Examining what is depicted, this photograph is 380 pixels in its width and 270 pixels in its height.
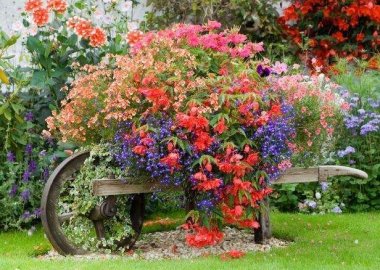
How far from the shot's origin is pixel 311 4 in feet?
34.4

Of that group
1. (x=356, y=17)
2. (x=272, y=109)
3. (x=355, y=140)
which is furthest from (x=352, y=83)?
(x=272, y=109)

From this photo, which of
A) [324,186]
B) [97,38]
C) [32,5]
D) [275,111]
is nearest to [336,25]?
[324,186]

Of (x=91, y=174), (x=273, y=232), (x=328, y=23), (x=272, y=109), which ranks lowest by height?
(x=273, y=232)

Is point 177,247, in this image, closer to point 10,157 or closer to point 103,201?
point 103,201

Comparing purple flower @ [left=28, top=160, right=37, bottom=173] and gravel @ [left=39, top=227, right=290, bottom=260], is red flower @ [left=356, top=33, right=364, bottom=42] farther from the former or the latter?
purple flower @ [left=28, top=160, right=37, bottom=173]

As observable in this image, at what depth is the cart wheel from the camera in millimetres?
5973

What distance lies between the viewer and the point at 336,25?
1049cm

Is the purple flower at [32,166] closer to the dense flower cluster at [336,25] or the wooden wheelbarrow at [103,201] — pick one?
the wooden wheelbarrow at [103,201]

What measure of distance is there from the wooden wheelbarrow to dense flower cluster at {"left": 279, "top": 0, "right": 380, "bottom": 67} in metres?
4.24

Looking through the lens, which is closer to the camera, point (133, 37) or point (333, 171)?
point (333, 171)

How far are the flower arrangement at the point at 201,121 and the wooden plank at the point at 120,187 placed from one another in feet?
0.34

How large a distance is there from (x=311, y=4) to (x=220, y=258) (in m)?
5.43

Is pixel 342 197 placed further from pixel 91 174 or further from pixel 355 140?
pixel 91 174

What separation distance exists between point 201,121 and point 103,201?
1.01m
